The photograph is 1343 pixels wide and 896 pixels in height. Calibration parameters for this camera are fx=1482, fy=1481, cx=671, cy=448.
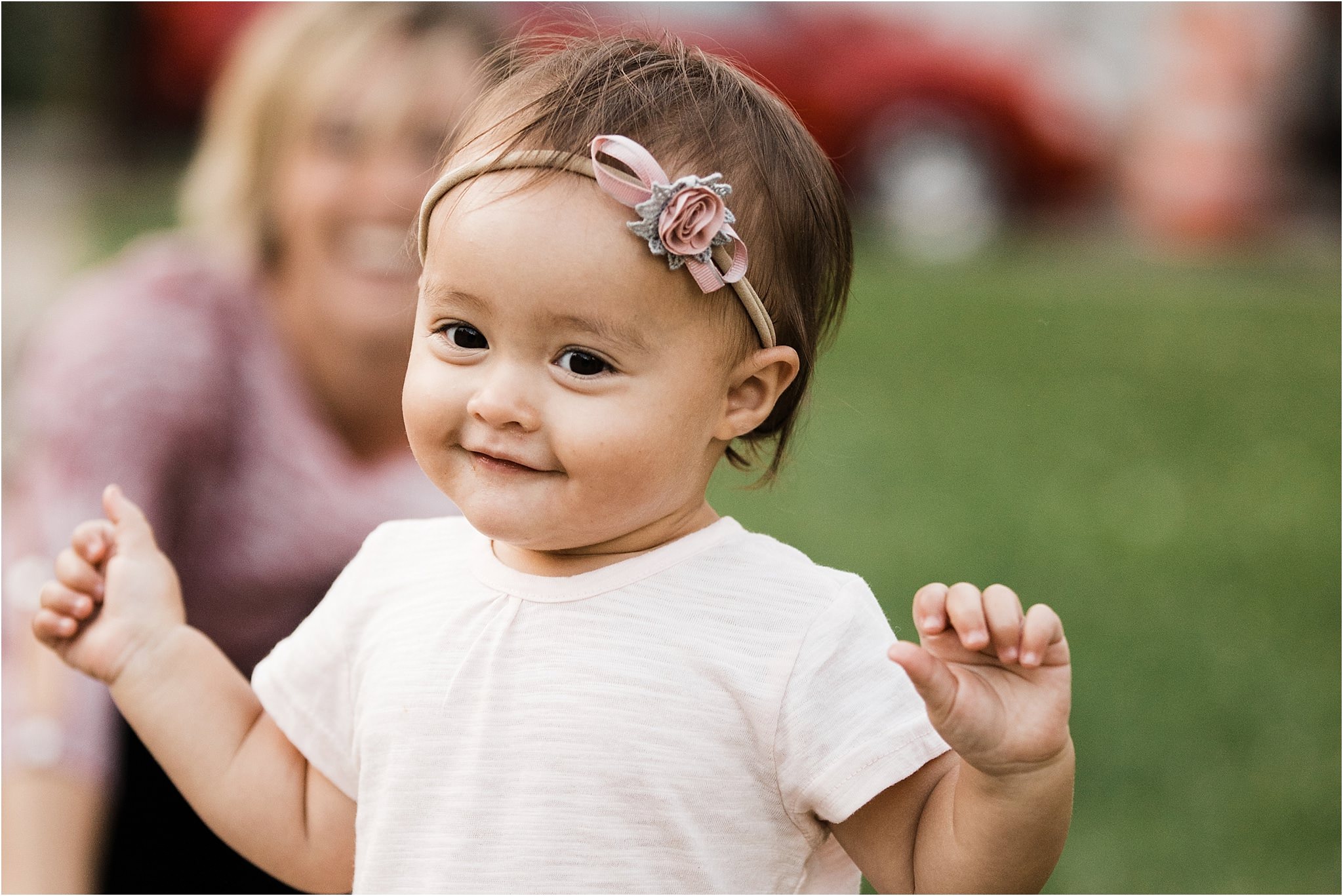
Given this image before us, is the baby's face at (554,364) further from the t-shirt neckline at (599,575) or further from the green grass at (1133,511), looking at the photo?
the green grass at (1133,511)

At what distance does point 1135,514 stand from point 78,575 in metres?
4.48

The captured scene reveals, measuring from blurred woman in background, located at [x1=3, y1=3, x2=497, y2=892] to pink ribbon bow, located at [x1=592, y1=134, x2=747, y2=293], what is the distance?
5.11 feet

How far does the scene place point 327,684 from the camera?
191cm

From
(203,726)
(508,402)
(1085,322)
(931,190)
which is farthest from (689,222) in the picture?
(931,190)

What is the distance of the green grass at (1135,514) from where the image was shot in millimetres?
3793

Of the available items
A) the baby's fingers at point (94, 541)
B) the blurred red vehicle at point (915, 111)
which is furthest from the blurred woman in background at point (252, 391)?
the blurred red vehicle at point (915, 111)

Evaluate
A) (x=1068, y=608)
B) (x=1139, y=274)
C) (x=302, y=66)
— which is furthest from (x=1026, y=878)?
(x=1139, y=274)

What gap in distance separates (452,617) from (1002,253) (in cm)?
956

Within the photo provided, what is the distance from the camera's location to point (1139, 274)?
10164 mm

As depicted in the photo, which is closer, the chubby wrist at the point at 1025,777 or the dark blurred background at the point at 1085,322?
the chubby wrist at the point at 1025,777

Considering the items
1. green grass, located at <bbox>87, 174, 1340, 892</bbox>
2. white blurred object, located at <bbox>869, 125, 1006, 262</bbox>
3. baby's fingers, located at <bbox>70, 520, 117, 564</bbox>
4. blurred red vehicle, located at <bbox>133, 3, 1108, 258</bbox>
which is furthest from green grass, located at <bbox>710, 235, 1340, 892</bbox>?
blurred red vehicle, located at <bbox>133, 3, 1108, 258</bbox>

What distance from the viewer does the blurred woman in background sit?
3.25 meters

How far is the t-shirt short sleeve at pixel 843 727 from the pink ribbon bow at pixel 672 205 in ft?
1.47

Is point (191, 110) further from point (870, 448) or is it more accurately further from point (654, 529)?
point (654, 529)
